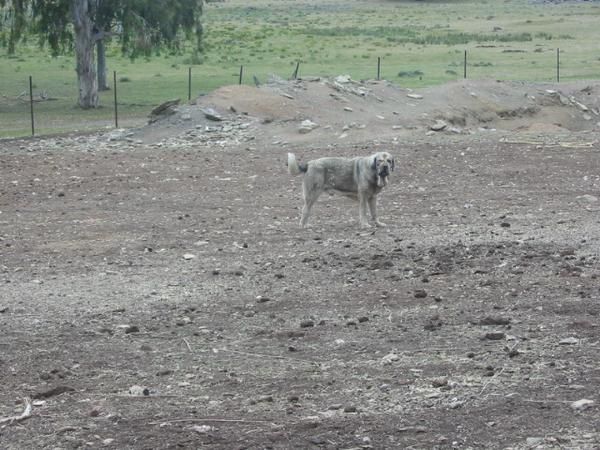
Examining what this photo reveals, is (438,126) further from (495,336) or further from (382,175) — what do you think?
(495,336)

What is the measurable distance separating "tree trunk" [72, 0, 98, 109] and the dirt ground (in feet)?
55.0

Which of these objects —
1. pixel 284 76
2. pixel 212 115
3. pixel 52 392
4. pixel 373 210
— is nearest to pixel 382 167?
pixel 373 210

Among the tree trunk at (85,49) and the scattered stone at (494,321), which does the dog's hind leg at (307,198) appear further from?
the tree trunk at (85,49)

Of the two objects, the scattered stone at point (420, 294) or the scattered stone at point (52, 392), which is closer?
the scattered stone at point (52, 392)

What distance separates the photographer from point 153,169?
2603cm

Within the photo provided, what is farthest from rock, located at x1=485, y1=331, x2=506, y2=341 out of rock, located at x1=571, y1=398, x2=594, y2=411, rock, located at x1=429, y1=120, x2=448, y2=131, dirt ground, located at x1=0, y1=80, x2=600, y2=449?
rock, located at x1=429, y1=120, x2=448, y2=131

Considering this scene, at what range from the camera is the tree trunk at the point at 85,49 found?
4394 cm

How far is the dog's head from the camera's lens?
1781 cm

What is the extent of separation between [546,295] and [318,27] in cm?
9182

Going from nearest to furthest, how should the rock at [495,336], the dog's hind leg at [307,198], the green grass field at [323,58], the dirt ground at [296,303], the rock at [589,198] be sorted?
the dirt ground at [296,303]
the rock at [495,336]
the dog's hind leg at [307,198]
the rock at [589,198]
the green grass field at [323,58]

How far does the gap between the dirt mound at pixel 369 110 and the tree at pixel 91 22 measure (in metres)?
8.83

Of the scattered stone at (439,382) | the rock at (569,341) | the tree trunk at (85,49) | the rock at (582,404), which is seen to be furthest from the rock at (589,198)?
the tree trunk at (85,49)

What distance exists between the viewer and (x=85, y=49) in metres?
44.3

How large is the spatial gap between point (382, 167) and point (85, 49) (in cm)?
2840
